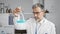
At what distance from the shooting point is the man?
1098mm

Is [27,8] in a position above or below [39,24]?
above

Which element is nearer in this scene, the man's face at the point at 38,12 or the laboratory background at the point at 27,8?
the man's face at the point at 38,12

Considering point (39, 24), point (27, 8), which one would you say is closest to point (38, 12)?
point (39, 24)

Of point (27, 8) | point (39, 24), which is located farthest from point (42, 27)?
point (27, 8)

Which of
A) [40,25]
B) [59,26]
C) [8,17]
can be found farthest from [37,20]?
[59,26]

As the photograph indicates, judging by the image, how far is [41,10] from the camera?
3.67 ft

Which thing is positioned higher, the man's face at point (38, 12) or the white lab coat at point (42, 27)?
the man's face at point (38, 12)

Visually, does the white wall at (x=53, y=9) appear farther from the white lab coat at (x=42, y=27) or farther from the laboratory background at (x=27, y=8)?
the white lab coat at (x=42, y=27)

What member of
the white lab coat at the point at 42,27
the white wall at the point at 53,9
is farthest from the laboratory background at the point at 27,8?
the white lab coat at the point at 42,27

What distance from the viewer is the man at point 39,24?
1.10 meters

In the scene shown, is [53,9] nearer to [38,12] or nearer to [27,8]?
[27,8]

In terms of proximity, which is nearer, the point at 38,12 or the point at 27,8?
the point at 38,12

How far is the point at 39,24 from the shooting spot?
1.12 metres

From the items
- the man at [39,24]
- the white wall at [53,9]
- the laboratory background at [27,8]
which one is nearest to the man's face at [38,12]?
the man at [39,24]
